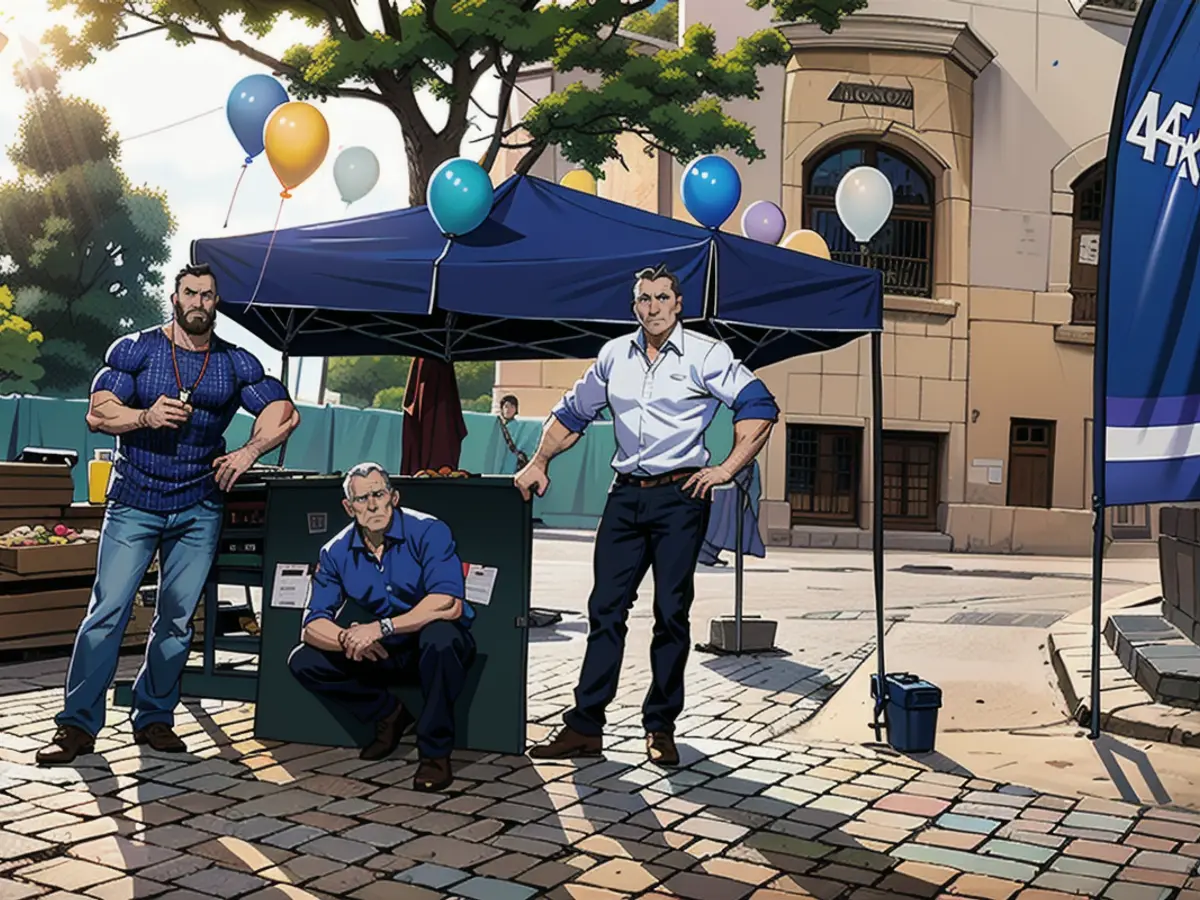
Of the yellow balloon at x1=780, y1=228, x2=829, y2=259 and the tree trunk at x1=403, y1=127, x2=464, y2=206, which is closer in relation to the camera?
the yellow balloon at x1=780, y1=228, x2=829, y2=259

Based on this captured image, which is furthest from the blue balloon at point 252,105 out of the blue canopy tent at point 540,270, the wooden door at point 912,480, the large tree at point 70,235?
the large tree at point 70,235

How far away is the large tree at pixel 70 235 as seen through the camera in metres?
44.4

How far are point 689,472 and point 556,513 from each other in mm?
18053

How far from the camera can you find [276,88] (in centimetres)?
858

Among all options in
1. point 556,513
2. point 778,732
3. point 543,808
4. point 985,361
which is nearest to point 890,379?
point 985,361

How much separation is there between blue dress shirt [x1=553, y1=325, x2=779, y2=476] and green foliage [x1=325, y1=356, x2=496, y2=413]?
77.1 meters

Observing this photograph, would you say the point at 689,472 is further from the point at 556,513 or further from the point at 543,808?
the point at 556,513

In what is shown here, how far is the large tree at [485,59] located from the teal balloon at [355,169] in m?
7.22

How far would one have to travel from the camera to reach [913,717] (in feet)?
20.0

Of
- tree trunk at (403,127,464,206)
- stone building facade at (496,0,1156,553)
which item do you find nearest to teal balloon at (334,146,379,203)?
tree trunk at (403,127,464,206)

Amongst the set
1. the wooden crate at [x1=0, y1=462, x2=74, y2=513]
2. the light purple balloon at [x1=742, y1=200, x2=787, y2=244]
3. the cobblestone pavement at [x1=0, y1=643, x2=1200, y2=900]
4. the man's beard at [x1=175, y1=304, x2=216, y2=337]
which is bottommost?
the cobblestone pavement at [x1=0, y1=643, x2=1200, y2=900]

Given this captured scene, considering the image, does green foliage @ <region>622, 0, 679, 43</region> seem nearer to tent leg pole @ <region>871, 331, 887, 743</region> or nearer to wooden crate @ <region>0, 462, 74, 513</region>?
wooden crate @ <region>0, 462, 74, 513</region>

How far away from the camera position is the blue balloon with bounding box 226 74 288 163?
27.5ft

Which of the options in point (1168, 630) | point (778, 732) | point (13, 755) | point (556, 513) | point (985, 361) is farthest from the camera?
Answer: point (985, 361)
